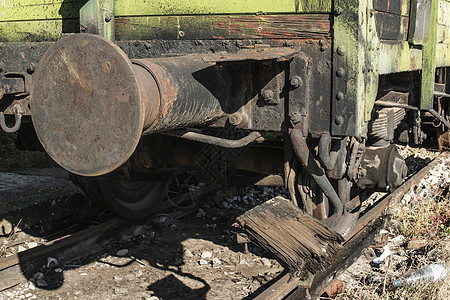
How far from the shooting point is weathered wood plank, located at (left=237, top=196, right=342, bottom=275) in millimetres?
3133

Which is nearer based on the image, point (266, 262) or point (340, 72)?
point (340, 72)

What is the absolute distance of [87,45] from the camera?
2.40m

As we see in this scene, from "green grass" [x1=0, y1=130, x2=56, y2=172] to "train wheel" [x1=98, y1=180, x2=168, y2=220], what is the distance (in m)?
2.56

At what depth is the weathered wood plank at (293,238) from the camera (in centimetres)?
313

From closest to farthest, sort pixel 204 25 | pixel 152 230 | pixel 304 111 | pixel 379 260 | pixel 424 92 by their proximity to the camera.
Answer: pixel 304 111
pixel 204 25
pixel 379 260
pixel 424 92
pixel 152 230

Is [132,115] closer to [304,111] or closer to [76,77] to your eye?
[76,77]

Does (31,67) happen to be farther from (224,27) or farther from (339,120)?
(339,120)

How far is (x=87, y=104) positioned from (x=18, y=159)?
5.88 m

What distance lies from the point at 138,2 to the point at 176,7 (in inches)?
11.0

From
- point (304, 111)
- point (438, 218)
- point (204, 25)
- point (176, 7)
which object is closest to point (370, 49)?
point (304, 111)

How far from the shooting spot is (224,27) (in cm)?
325

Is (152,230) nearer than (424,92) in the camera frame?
No

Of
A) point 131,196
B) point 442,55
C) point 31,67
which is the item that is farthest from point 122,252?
point 442,55

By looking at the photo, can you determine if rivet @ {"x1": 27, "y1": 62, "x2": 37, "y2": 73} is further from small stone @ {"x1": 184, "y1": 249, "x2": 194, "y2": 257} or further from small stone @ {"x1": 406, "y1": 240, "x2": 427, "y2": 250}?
small stone @ {"x1": 406, "y1": 240, "x2": 427, "y2": 250}
